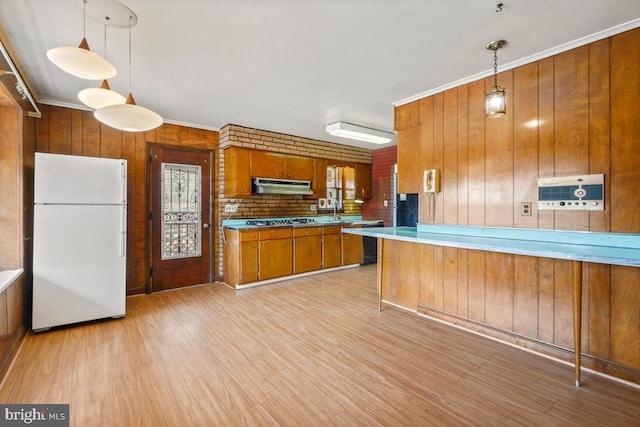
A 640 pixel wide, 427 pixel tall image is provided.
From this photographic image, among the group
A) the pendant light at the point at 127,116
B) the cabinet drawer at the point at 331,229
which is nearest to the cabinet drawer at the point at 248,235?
the cabinet drawer at the point at 331,229

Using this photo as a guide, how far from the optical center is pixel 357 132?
4.79 m

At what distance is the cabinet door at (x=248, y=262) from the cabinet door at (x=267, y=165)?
3.84ft

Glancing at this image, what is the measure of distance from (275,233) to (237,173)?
1.13m

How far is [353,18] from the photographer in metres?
2.08

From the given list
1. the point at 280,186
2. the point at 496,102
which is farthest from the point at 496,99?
the point at 280,186

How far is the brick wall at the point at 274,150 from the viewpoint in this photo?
4863mm

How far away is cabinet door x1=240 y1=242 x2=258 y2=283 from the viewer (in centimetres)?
455

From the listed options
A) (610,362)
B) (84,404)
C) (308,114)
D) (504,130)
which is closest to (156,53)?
(308,114)

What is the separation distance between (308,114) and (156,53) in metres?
2.12

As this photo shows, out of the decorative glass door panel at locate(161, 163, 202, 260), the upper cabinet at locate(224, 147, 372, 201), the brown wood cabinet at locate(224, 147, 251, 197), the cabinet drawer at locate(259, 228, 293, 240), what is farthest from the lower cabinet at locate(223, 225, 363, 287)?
the upper cabinet at locate(224, 147, 372, 201)

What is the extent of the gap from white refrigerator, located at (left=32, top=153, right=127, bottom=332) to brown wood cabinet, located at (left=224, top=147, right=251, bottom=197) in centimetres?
161

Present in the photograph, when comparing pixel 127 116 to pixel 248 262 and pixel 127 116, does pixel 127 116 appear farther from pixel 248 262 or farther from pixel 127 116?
pixel 248 262

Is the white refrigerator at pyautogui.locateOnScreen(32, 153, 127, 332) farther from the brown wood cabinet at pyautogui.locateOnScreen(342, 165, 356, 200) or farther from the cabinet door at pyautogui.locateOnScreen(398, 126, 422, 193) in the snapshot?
the brown wood cabinet at pyautogui.locateOnScreen(342, 165, 356, 200)

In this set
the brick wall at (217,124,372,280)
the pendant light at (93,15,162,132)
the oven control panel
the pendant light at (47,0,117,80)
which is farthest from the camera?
the brick wall at (217,124,372,280)
